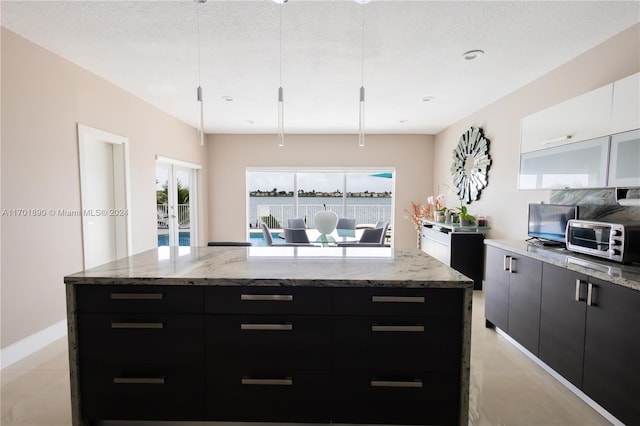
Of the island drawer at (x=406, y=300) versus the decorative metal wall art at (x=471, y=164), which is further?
the decorative metal wall art at (x=471, y=164)

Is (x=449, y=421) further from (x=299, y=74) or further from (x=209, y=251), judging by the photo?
(x=299, y=74)

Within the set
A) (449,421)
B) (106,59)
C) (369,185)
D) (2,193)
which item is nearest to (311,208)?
(369,185)

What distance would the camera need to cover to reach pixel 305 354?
152 cm

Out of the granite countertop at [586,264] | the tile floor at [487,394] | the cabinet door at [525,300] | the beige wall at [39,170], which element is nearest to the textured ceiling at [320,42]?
the beige wall at [39,170]

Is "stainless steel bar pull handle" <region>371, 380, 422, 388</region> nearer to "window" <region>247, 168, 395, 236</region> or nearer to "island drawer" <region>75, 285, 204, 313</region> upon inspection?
"island drawer" <region>75, 285, 204, 313</region>

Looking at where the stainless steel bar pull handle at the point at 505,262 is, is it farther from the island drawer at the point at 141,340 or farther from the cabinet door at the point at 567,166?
the island drawer at the point at 141,340

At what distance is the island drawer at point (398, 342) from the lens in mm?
1483

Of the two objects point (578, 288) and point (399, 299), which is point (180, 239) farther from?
point (578, 288)

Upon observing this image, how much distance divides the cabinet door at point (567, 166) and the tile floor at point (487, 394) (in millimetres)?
1423

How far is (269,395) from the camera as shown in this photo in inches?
60.6

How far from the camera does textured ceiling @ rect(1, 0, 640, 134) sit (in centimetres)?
210

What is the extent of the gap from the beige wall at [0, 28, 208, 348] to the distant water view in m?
3.78

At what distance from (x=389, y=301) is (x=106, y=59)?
326cm

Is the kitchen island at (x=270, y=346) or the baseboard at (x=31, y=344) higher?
the kitchen island at (x=270, y=346)
